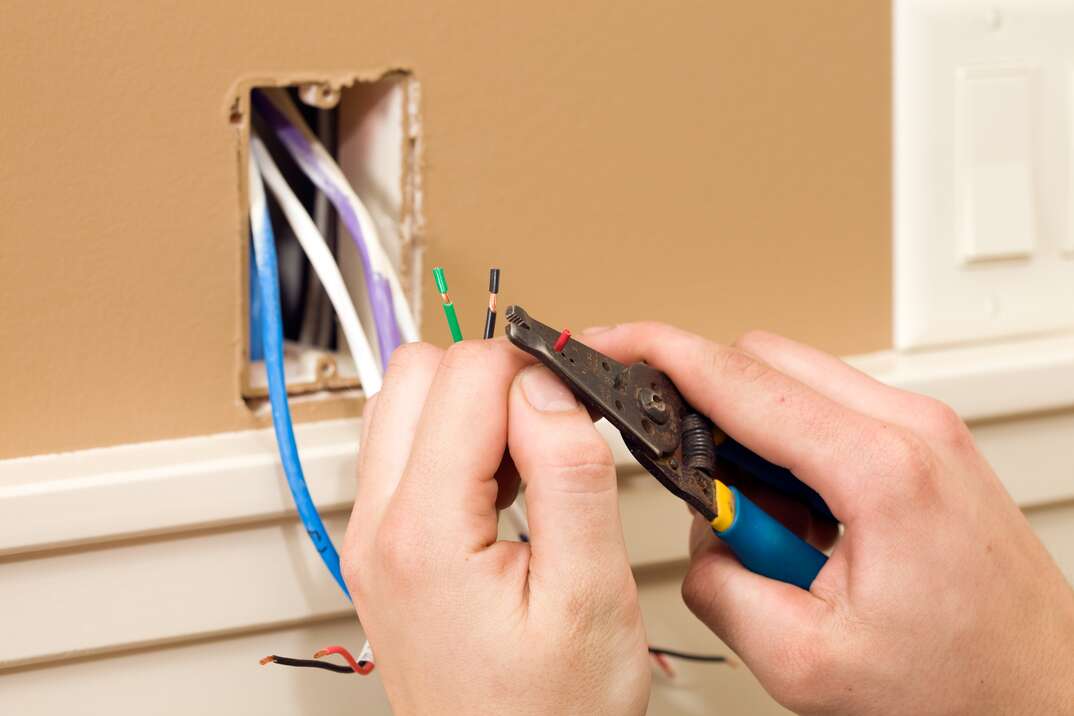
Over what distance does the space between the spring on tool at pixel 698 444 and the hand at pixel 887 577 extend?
0.03 feet

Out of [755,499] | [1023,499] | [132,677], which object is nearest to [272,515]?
[132,677]

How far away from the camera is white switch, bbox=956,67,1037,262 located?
0.65m

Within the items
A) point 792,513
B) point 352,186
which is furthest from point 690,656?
point 352,186

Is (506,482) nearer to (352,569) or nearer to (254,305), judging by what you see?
(352,569)

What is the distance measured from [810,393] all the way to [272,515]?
10.3 inches

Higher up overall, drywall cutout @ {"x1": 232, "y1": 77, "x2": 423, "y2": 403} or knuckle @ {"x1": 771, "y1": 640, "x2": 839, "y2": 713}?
drywall cutout @ {"x1": 232, "y1": 77, "x2": 423, "y2": 403}

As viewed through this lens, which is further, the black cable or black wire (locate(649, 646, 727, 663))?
black wire (locate(649, 646, 727, 663))

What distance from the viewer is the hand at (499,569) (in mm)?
394

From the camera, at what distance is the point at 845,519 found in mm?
445

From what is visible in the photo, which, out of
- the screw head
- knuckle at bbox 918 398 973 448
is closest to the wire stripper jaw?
the screw head

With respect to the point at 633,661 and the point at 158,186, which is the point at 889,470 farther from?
the point at 158,186

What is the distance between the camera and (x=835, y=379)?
502 mm

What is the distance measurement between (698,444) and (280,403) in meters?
0.19

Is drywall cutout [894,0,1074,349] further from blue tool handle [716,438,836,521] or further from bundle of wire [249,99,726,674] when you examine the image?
bundle of wire [249,99,726,674]
